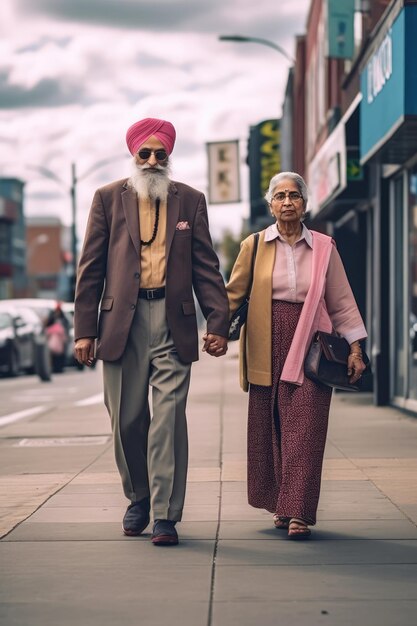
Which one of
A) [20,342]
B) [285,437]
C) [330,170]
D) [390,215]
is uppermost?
[330,170]

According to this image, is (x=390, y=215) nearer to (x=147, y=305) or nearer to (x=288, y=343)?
(x=288, y=343)

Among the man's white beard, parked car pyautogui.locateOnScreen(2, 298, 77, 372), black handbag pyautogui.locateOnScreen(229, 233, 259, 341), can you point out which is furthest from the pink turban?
parked car pyautogui.locateOnScreen(2, 298, 77, 372)

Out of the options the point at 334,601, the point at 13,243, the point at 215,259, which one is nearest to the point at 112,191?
the point at 215,259

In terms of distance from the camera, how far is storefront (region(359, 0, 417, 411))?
12.4m

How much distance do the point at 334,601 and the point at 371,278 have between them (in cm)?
1246

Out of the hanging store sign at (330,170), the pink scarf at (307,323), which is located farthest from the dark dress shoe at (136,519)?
the hanging store sign at (330,170)

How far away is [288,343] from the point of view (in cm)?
683

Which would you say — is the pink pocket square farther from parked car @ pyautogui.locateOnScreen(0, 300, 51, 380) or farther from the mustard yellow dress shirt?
parked car @ pyautogui.locateOnScreen(0, 300, 51, 380)

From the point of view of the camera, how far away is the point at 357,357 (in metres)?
6.86

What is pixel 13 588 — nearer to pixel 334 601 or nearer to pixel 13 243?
pixel 334 601

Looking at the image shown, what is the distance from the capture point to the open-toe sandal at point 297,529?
6582 mm

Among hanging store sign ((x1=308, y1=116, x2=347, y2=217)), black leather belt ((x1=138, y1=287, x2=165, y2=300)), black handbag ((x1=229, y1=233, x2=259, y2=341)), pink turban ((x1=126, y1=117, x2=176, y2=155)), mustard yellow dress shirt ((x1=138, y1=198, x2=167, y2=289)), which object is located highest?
hanging store sign ((x1=308, y1=116, x2=347, y2=217))

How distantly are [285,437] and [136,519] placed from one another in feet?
2.66

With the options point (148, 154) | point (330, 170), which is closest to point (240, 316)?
point (148, 154)
